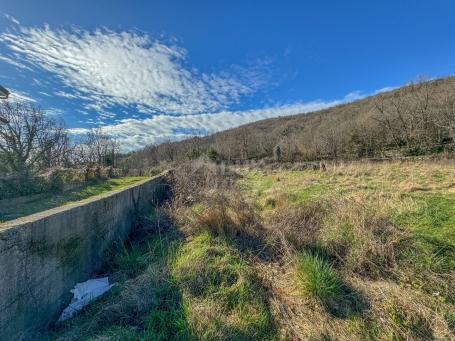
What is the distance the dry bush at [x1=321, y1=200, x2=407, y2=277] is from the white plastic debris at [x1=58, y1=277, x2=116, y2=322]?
127 inches

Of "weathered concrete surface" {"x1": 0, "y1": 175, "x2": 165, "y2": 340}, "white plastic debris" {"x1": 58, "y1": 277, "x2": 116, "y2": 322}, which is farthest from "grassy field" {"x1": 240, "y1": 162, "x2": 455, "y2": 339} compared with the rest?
"weathered concrete surface" {"x1": 0, "y1": 175, "x2": 165, "y2": 340}

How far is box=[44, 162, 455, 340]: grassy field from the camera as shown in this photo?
2402mm

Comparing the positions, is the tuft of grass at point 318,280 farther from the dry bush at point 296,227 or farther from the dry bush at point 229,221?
the dry bush at point 229,221

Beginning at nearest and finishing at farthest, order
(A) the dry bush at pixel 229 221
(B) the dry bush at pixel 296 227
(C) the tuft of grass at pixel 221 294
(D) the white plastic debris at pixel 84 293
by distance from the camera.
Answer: (C) the tuft of grass at pixel 221 294 → (D) the white plastic debris at pixel 84 293 → (B) the dry bush at pixel 296 227 → (A) the dry bush at pixel 229 221

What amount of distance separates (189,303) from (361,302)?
1.94 meters

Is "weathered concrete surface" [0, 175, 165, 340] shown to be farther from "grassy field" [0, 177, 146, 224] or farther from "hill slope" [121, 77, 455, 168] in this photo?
"hill slope" [121, 77, 455, 168]

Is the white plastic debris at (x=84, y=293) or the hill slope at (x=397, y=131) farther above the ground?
the hill slope at (x=397, y=131)

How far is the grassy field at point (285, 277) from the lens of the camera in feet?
7.88

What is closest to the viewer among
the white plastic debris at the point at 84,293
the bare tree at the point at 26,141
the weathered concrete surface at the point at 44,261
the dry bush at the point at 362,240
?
the weathered concrete surface at the point at 44,261

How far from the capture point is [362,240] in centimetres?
365

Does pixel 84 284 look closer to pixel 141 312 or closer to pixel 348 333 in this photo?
pixel 141 312

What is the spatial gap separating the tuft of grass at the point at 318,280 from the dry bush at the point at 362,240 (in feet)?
1.69

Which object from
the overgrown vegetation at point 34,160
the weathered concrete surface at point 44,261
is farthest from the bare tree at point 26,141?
the weathered concrete surface at point 44,261

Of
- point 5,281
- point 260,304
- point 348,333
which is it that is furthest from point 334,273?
point 5,281
